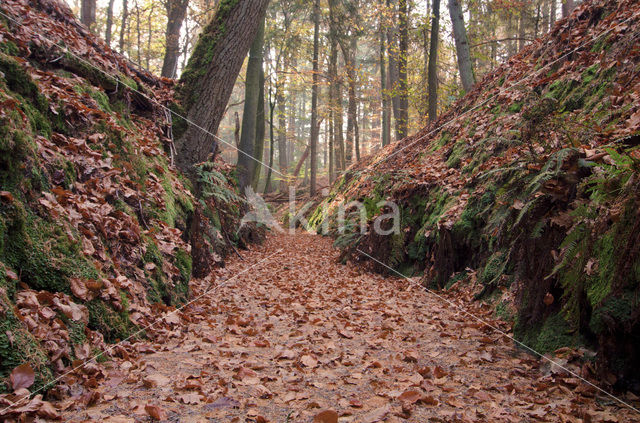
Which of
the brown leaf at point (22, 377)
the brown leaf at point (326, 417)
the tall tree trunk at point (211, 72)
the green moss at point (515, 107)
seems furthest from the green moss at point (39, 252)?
the green moss at point (515, 107)

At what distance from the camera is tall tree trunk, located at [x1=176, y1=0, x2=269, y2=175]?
7.05m

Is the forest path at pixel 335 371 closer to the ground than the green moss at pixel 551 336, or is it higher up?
closer to the ground

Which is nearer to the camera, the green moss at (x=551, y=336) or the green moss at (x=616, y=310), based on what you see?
the green moss at (x=616, y=310)

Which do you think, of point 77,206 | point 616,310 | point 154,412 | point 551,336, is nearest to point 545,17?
point 551,336

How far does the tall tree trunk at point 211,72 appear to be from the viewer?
23.1 ft

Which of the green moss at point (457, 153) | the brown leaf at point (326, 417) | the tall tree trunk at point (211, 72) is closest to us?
the brown leaf at point (326, 417)

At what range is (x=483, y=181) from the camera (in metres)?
5.50

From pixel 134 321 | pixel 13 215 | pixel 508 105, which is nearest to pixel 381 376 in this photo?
pixel 134 321

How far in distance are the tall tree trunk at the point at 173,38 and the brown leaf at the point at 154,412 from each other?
11.4 meters

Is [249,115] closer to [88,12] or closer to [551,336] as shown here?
[88,12]

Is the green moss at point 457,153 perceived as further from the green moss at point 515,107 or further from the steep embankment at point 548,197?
the green moss at point 515,107

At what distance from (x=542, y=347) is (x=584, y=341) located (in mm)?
351

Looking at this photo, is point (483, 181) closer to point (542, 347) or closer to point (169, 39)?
point (542, 347)

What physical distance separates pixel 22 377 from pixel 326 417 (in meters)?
1.57
